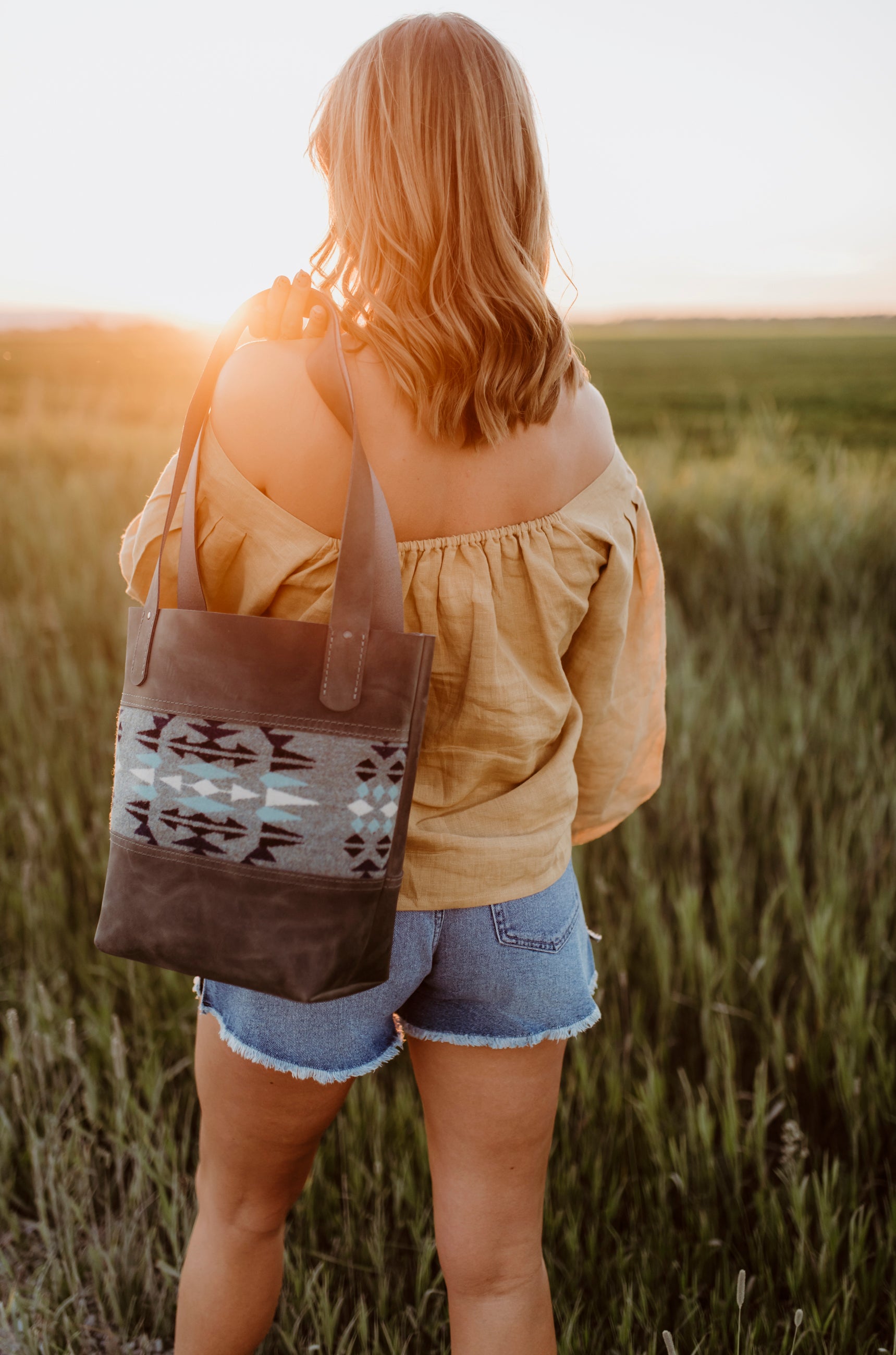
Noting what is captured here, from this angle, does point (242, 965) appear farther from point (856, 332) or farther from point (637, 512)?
point (856, 332)

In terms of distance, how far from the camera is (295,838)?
80 cm

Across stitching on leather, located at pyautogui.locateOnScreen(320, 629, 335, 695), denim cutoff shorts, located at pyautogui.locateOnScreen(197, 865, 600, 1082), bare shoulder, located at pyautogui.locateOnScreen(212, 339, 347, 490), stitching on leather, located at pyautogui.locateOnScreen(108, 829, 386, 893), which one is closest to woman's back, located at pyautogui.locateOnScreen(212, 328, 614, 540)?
bare shoulder, located at pyautogui.locateOnScreen(212, 339, 347, 490)

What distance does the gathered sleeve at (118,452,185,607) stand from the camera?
0.91 meters

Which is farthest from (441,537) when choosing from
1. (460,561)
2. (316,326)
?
(316,326)

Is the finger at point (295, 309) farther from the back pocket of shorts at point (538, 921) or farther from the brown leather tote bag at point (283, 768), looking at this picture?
the back pocket of shorts at point (538, 921)

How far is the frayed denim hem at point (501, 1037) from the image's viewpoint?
0.98 meters

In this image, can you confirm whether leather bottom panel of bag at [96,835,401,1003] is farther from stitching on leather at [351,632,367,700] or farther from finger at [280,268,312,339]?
finger at [280,268,312,339]

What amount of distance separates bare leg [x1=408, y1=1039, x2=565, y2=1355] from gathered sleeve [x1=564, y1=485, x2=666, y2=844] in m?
0.34

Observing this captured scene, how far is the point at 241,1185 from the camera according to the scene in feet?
3.46

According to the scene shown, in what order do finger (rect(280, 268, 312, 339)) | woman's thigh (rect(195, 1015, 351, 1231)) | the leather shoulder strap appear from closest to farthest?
the leather shoulder strap
finger (rect(280, 268, 312, 339))
woman's thigh (rect(195, 1015, 351, 1231))

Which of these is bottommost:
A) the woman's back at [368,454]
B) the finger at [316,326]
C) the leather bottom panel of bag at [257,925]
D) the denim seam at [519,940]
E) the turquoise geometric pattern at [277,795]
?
the denim seam at [519,940]

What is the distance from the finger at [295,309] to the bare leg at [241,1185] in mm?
781

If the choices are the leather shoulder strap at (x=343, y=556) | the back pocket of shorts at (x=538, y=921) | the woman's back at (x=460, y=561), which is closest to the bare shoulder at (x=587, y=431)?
the woman's back at (x=460, y=561)

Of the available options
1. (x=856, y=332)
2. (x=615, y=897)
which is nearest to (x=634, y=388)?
(x=856, y=332)
